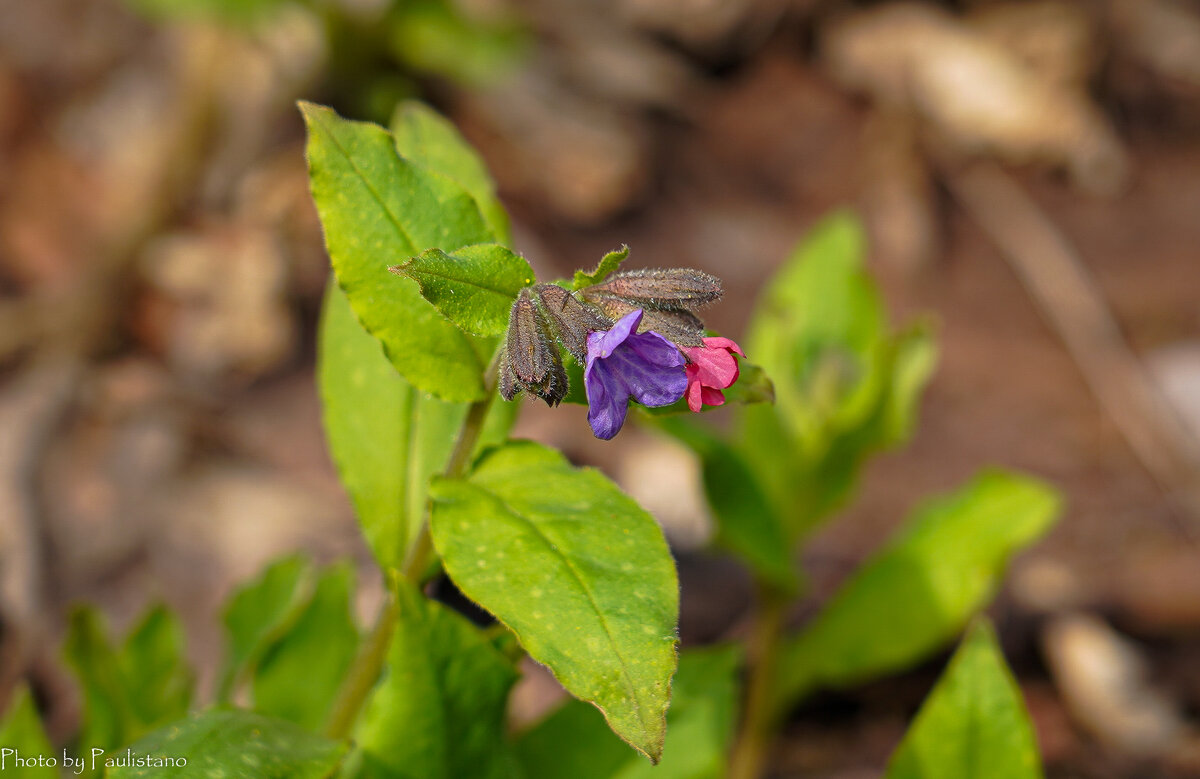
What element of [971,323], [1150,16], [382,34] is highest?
[1150,16]

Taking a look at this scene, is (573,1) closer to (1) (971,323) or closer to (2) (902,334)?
(1) (971,323)

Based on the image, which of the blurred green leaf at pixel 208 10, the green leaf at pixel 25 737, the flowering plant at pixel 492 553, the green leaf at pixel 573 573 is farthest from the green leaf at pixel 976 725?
the blurred green leaf at pixel 208 10

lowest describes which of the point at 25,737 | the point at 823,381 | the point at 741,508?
the point at 25,737

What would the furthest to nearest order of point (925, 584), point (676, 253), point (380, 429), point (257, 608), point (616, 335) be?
point (676, 253), point (925, 584), point (257, 608), point (380, 429), point (616, 335)

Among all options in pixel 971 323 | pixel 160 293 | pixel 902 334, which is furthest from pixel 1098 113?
pixel 160 293

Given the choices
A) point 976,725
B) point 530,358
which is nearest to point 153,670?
point 530,358

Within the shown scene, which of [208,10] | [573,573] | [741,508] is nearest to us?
[573,573]

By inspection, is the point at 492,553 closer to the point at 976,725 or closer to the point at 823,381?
the point at 976,725
